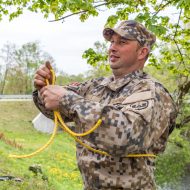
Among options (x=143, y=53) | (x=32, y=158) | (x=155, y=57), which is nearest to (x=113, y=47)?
(x=143, y=53)

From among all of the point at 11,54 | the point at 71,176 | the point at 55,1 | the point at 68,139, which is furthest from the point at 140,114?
the point at 11,54

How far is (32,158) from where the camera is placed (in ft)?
69.3

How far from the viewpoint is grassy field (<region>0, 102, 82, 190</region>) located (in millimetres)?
13137

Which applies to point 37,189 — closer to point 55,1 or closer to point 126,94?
point 55,1

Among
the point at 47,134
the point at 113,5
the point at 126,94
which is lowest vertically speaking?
the point at 47,134

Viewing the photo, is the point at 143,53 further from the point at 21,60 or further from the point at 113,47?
the point at 21,60

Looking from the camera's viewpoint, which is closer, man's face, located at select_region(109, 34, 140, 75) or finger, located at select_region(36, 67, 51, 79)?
finger, located at select_region(36, 67, 51, 79)

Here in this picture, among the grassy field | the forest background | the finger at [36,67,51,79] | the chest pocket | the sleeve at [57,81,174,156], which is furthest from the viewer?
the grassy field

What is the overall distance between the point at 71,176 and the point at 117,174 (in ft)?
53.9

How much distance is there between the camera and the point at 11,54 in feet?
164

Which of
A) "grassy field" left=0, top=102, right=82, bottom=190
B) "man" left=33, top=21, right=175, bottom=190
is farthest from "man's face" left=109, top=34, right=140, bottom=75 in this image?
"grassy field" left=0, top=102, right=82, bottom=190

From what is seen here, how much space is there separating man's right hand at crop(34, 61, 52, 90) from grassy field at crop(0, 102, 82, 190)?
7506 millimetres

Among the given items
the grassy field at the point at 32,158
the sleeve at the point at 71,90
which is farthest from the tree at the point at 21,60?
the sleeve at the point at 71,90

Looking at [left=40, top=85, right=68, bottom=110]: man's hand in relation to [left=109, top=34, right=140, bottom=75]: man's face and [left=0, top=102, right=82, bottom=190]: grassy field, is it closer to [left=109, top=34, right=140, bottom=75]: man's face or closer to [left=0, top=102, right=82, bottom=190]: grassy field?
[left=109, top=34, right=140, bottom=75]: man's face
